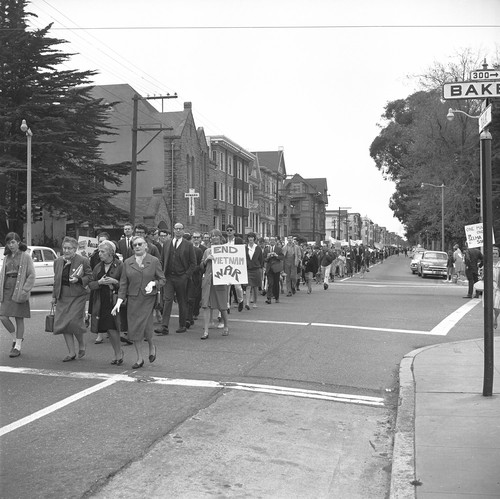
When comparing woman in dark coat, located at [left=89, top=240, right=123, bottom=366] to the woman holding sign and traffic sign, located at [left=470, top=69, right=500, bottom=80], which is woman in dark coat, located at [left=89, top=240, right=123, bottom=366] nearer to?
the woman holding sign

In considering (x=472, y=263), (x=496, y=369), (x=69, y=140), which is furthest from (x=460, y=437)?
(x=69, y=140)

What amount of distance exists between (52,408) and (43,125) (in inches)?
1180

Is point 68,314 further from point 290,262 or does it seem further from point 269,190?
point 269,190

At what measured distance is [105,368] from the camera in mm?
→ 8383

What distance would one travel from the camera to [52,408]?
6.38 metres

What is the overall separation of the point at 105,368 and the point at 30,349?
6.89ft

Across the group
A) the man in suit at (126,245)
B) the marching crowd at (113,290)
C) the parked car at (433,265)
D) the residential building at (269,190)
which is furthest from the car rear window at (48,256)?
the residential building at (269,190)

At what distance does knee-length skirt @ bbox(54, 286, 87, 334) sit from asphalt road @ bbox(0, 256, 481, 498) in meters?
0.50

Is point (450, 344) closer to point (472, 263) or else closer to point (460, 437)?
point (460, 437)

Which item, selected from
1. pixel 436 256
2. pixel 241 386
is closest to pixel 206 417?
pixel 241 386

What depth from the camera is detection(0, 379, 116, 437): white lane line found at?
18.8 ft

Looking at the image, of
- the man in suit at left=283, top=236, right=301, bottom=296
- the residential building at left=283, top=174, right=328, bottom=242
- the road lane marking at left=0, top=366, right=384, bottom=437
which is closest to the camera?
the road lane marking at left=0, top=366, right=384, bottom=437

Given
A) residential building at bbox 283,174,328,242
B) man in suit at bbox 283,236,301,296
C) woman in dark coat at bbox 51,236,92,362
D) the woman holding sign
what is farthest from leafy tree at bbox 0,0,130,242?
residential building at bbox 283,174,328,242

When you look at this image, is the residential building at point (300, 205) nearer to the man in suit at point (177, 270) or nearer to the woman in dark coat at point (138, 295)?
the man in suit at point (177, 270)
